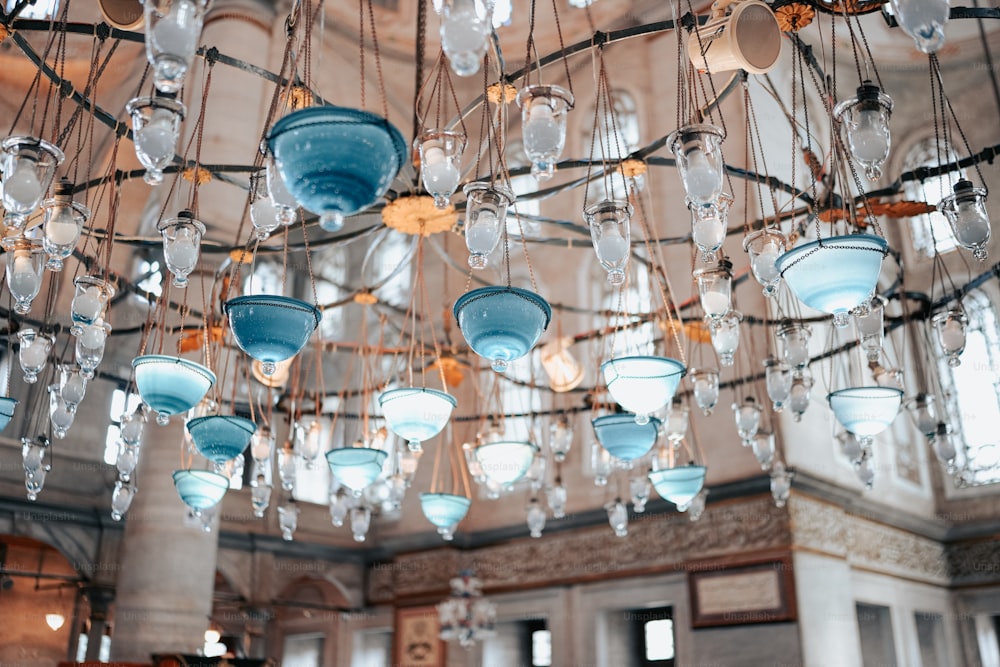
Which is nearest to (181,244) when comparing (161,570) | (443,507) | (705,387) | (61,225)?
(61,225)

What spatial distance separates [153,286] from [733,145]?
6992 millimetres

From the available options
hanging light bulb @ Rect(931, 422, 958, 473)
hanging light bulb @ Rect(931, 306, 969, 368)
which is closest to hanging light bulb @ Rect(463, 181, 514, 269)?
hanging light bulb @ Rect(931, 306, 969, 368)

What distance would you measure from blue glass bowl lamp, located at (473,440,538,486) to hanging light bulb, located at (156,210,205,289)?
1.92 m

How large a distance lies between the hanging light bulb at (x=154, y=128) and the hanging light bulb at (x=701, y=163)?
145 centimetres

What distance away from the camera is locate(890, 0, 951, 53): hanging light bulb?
1903 mm

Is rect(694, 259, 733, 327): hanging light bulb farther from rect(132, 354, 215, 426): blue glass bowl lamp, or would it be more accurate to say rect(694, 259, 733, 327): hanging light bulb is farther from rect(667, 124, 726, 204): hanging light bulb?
rect(132, 354, 215, 426): blue glass bowl lamp

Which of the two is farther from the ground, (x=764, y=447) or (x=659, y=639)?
(x=764, y=447)

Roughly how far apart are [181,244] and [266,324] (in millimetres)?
435

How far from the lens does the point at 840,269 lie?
2629mm

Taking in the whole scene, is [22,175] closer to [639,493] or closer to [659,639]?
[639,493]

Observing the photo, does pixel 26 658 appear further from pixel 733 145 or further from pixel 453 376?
pixel 733 145

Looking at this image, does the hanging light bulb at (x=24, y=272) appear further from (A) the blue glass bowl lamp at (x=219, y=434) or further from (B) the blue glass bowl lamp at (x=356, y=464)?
(B) the blue glass bowl lamp at (x=356, y=464)

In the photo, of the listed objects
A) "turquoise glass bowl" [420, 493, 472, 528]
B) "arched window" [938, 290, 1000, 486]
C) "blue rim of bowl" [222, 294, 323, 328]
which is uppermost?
"arched window" [938, 290, 1000, 486]

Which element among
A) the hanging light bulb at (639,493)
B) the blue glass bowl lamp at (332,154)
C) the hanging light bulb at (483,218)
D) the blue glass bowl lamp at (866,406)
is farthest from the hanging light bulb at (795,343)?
the blue glass bowl lamp at (332,154)
